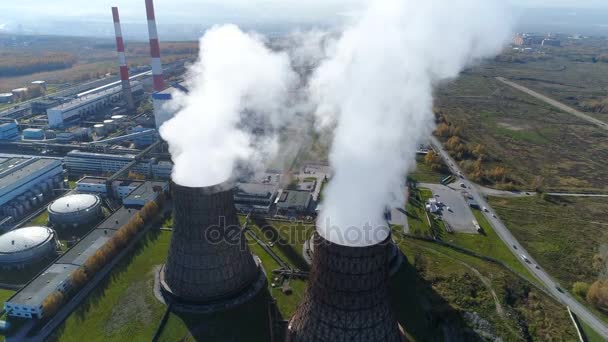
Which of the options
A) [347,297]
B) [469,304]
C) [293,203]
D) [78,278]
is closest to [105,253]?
[78,278]

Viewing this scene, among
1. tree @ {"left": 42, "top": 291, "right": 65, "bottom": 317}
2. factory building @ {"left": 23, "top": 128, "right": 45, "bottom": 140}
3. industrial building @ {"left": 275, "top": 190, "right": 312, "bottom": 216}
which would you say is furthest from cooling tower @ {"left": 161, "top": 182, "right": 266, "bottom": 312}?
factory building @ {"left": 23, "top": 128, "right": 45, "bottom": 140}

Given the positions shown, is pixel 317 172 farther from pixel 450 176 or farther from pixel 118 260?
pixel 118 260

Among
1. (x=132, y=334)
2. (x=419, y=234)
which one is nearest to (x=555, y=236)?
(x=419, y=234)

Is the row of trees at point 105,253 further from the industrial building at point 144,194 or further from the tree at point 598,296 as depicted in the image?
the tree at point 598,296

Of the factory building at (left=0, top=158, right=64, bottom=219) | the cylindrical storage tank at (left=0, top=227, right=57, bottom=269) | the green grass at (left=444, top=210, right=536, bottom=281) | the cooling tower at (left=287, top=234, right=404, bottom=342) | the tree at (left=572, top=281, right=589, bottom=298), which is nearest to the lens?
the cooling tower at (left=287, top=234, right=404, bottom=342)

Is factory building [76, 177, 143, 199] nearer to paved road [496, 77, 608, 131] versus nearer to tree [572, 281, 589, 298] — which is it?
tree [572, 281, 589, 298]
